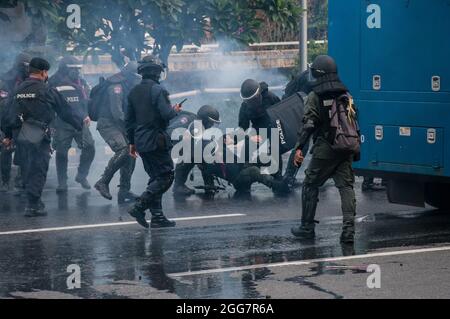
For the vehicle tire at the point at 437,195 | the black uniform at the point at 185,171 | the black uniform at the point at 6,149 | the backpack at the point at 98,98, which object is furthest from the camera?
the black uniform at the point at 6,149

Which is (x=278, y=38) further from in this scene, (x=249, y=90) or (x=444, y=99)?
(x=444, y=99)

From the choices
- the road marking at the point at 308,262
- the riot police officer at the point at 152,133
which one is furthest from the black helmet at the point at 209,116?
the road marking at the point at 308,262

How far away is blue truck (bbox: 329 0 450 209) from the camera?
11.6 metres

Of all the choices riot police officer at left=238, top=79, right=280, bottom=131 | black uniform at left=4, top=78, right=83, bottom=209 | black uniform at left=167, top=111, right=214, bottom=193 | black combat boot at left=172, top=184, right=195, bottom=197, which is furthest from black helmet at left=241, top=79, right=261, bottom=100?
black uniform at left=4, top=78, right=83, bottom=209

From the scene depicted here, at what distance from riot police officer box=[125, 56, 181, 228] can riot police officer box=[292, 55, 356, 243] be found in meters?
1.56

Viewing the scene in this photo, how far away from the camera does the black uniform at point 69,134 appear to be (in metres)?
15.5

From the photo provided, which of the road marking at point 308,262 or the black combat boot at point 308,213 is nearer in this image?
the road marking at point 308,262

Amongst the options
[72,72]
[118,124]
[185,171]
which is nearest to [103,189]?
[118,124]

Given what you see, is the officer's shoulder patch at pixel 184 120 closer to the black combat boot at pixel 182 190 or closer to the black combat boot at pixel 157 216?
the black combat boot at pixel 182 190

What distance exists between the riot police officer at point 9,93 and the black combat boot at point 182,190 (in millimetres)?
1998

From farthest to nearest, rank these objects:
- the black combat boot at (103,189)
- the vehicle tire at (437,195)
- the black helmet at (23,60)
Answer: the black helmet at (23,60) < the black combat boot at (103,189) < the vehicle tire at (437,195)

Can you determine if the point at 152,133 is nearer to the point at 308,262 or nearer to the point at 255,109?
the point at 308,262

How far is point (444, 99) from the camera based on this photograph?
11.5 metres

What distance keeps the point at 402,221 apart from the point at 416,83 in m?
1.49
